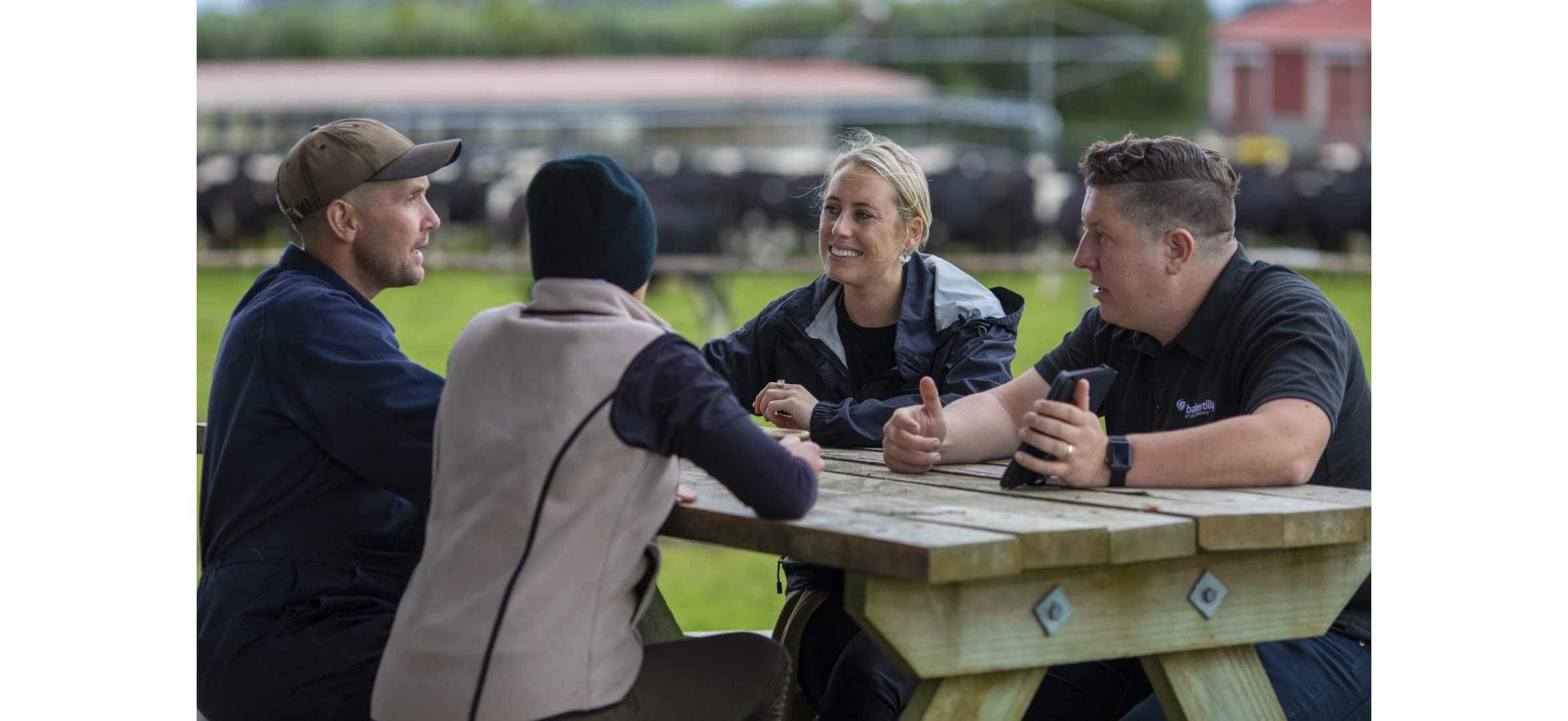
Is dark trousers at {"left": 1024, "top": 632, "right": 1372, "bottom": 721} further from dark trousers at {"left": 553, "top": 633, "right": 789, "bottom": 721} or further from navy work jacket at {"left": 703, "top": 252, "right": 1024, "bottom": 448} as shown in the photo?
navy work jacket at {"left": 703, "top": 252, "right": 1024, "bottom": 448}

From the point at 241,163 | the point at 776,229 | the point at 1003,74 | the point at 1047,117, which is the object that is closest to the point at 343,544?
the point at 776,229

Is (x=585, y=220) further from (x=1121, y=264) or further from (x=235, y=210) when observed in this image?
(x=235, y=210)

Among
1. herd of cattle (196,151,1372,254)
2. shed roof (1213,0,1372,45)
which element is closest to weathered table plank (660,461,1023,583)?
herd of cattle (196,151,1372,254)

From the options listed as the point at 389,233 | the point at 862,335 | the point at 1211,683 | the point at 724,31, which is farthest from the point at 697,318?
the point at 724,31

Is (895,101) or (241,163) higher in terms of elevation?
(895,101)

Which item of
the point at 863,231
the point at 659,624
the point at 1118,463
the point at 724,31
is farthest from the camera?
the point at 724,31

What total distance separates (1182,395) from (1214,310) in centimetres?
15

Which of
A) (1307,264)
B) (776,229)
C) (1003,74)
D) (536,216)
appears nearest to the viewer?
(536,216)

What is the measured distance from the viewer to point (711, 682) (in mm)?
2219

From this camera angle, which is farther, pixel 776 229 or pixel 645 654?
pixel 776 229

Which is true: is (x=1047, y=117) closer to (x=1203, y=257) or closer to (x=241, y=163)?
(x=241, y=163)

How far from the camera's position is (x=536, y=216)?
2.11m

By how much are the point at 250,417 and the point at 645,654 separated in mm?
770

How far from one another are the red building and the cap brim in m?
60.2
